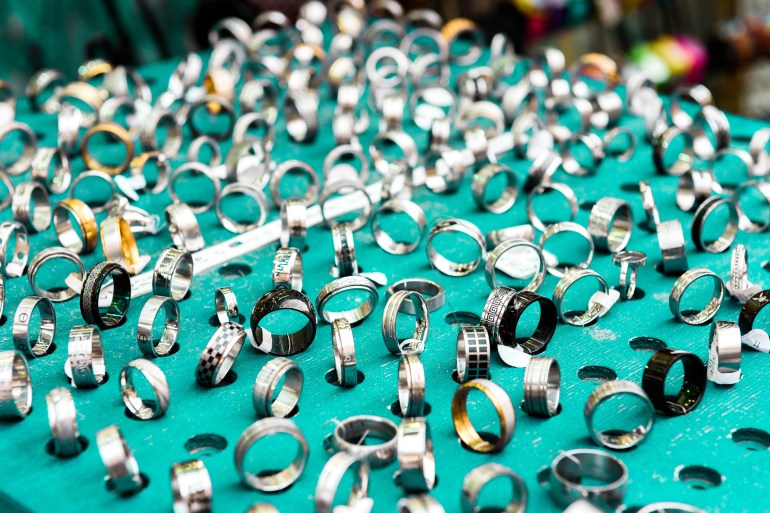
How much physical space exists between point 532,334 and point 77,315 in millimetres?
745

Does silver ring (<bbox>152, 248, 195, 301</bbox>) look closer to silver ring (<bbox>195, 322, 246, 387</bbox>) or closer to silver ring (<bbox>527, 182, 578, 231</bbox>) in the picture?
silver ring (<bbox>195, 322, 246, 387</bbox>)

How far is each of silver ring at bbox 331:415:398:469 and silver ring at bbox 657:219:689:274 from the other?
2.09 ft

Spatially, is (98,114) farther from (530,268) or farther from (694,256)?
(694,256)

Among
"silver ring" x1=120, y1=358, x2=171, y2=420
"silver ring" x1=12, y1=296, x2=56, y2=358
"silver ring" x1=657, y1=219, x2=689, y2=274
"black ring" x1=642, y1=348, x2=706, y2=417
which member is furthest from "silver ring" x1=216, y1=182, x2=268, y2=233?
"black ring" x1=642, y1=348, x2=706, y2=417

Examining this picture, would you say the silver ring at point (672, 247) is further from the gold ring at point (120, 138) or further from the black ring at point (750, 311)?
the gold ring at point (120, 138)

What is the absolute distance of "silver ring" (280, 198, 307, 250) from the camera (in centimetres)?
183

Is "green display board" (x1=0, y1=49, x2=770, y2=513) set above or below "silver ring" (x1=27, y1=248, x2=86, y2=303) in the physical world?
below

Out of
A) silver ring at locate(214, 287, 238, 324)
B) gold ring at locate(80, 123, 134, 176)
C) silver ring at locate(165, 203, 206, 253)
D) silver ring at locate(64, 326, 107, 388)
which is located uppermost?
gold ring at locate(80, 123, 134, 176)

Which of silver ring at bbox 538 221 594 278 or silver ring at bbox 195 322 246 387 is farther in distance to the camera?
silver ring at bbox 538 221 594 278

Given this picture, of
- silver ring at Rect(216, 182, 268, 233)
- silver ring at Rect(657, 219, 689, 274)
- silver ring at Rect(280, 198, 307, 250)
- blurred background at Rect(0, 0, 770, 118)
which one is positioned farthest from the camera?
blurred background at Rect(0, 0, 770, 118)

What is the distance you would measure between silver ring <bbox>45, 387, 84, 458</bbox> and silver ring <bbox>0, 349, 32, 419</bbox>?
0.08m

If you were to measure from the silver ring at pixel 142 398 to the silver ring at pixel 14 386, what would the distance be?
0.43ft

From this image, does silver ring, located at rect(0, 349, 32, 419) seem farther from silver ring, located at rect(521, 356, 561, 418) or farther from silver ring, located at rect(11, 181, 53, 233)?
silver ring, located at rect(521, 356, 561, 418)

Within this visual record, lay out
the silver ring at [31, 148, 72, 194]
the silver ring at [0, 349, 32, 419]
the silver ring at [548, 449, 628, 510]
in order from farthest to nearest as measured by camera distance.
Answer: the silver ring at [31, 148, 72, 194] < the silver ring at [0, 349, 32, 419] < the silver ring at [548, 449, 628, 510]
